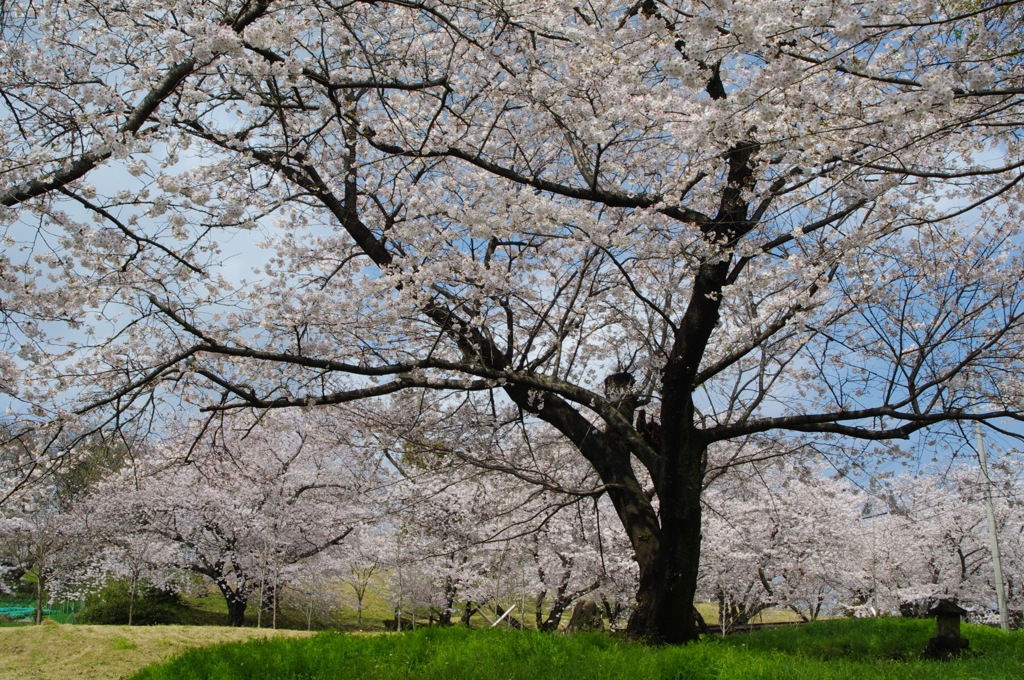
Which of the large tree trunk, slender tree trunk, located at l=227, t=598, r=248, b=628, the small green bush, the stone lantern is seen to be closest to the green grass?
the large tree trunk

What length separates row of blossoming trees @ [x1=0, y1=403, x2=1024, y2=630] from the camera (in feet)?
46.9

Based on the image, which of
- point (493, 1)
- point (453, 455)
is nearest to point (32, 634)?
point (453, 455)

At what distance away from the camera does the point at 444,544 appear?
16.2 metres

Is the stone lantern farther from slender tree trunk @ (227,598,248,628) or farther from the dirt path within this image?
slender tree trunk @ (227,598,248,628)

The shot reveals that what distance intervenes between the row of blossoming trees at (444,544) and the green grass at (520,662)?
7025mm

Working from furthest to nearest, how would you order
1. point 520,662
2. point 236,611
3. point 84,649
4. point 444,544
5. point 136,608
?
point 136,608 → point 236,611 → point 444,544 → point 84,649 → point 520,662

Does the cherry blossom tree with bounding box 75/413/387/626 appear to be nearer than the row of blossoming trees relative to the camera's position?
No

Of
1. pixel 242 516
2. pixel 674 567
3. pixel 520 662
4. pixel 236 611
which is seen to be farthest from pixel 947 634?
pixel 236 611

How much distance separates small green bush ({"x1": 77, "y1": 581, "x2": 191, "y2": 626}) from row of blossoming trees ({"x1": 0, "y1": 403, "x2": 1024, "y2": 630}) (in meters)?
0.56

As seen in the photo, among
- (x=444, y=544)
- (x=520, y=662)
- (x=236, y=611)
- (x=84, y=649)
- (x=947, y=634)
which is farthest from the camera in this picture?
(x=236, y=611)

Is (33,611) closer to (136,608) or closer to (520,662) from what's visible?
(136,608)

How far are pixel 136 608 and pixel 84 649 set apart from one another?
30.9 feet

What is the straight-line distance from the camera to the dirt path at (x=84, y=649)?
8.84 m

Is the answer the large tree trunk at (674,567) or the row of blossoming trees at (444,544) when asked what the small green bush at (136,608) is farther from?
the large tree trunk at (674,567)
